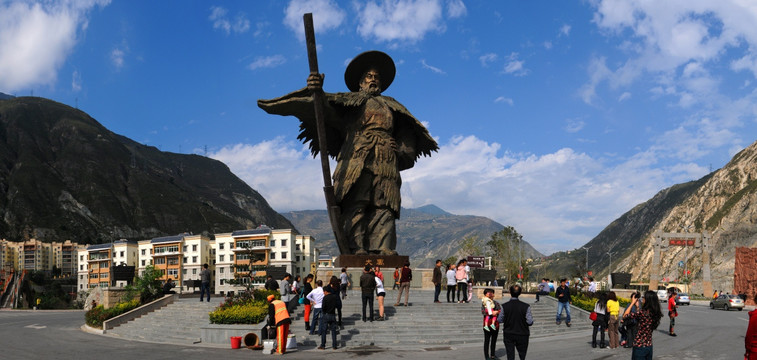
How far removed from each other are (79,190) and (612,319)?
6330 inches

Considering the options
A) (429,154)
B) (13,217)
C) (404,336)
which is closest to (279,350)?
(404,336)

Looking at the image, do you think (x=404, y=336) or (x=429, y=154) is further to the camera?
(x=429, y=154)

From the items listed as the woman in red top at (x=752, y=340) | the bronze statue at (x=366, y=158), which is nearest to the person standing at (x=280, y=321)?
the bronze statue at (x=366, y=158)

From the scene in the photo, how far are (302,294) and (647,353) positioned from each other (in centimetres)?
1052

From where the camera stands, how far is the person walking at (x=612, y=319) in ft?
44.2

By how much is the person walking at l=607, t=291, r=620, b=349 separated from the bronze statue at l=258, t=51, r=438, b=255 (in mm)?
8806

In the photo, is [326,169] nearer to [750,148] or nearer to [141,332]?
[141,332]

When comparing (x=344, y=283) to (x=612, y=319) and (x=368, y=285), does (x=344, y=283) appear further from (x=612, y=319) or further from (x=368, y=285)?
(x=612, y=319)

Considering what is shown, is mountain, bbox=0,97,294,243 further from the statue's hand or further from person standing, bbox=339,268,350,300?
person standing, bbox=339,268,350,300

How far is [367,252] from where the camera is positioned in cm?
2078

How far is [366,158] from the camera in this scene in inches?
816

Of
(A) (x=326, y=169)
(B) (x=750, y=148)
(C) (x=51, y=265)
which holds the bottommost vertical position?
(C) (x=51, y=265)

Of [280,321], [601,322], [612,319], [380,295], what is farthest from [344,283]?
[612,319]

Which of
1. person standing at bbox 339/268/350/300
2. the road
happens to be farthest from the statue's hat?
the road
